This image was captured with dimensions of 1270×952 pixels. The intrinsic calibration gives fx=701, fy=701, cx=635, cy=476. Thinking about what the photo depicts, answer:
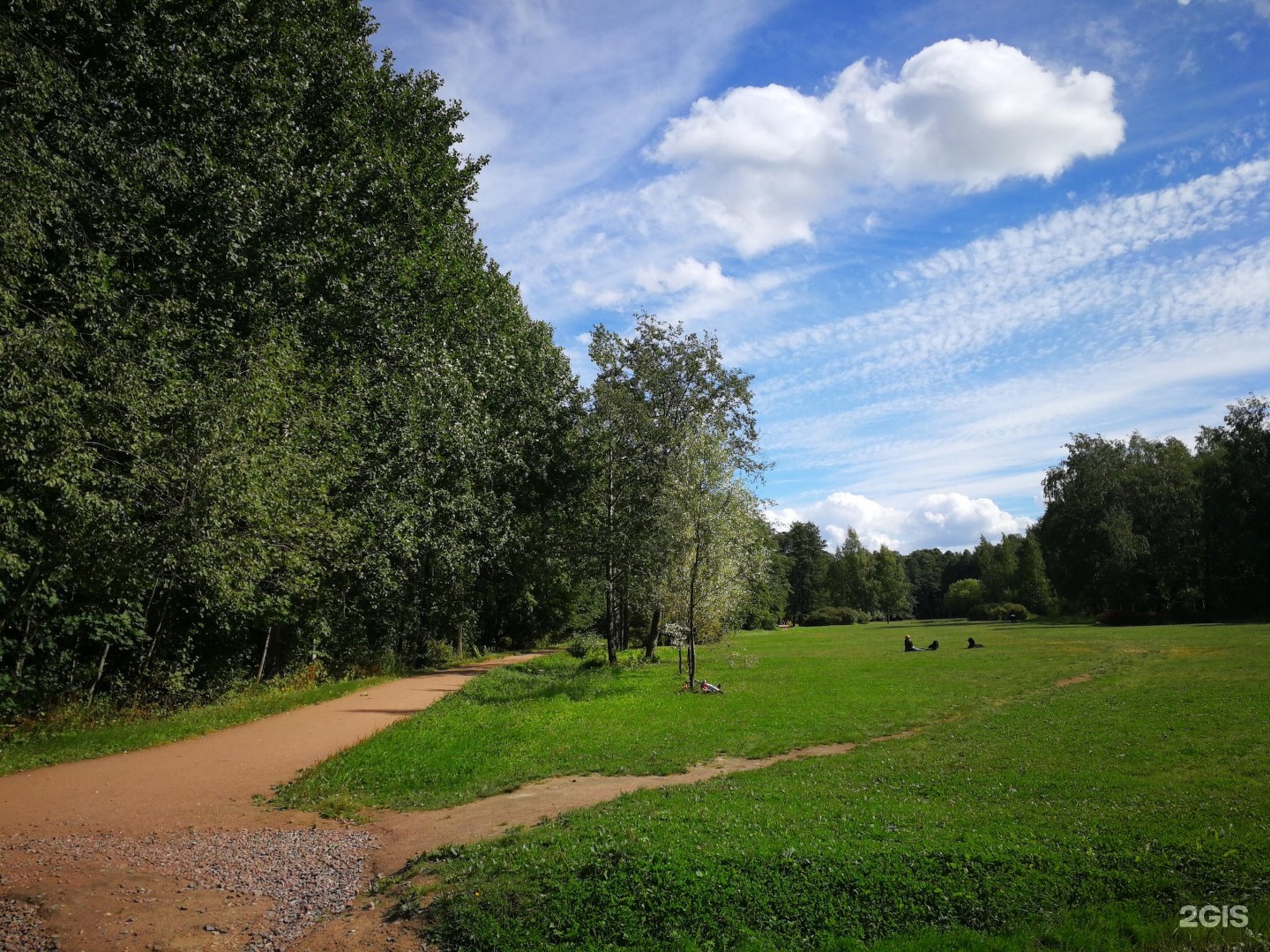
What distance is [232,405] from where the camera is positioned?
40.9 ft

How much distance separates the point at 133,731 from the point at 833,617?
89.7 meters

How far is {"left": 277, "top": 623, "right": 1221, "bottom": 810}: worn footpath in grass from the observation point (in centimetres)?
1278

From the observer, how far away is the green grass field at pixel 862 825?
23.1ft

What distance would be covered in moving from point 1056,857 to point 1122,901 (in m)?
0.79

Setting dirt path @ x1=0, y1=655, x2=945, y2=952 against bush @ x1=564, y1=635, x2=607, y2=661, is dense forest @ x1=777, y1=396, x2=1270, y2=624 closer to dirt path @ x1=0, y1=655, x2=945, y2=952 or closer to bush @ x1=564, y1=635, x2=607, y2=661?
bush @ x1=564, y1=635, x2=607, y2=661

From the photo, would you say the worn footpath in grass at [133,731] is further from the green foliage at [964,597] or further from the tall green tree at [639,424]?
the green foliage at [964,597]

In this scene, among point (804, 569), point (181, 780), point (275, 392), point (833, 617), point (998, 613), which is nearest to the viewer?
point (181, 780)

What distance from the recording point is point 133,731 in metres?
14.9

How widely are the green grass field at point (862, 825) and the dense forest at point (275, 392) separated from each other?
5626 millimetres

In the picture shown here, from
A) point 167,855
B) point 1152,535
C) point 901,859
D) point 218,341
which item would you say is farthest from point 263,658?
point 1152,535

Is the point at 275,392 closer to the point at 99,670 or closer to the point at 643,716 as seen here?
the point at 99,670

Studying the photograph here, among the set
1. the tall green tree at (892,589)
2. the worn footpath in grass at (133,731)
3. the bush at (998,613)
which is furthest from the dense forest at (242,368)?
the tall green tree at (892,589)

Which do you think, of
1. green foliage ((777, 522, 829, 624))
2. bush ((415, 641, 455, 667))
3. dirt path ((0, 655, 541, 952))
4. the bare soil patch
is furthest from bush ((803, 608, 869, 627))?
dirt path ((0, 655, 541, 952))

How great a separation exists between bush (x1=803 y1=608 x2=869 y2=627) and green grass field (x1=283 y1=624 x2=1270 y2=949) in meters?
75.7
